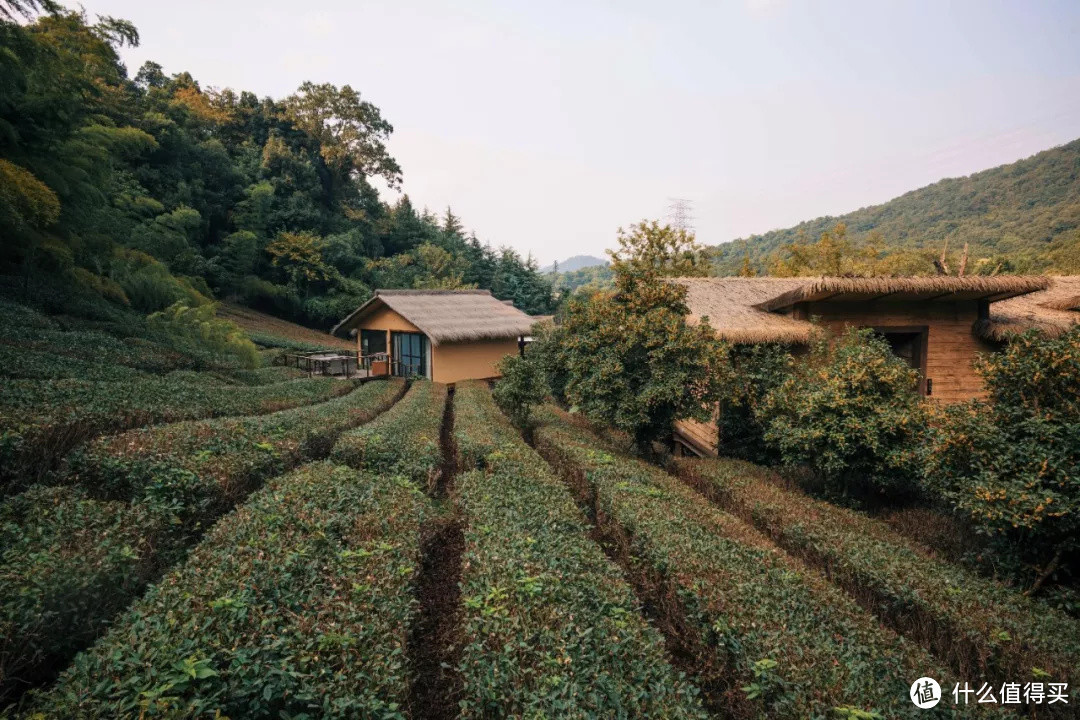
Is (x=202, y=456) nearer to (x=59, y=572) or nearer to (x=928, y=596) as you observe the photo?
(x=59, y=572)

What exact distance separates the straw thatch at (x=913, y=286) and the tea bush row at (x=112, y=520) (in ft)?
38.8

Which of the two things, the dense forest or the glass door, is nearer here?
the dense forest

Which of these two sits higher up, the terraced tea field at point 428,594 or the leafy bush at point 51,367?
the leafy bush at point 51,367

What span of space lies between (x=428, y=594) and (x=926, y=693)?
16.4 feet

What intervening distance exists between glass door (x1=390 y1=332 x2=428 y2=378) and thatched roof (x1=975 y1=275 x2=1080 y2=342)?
19.4m

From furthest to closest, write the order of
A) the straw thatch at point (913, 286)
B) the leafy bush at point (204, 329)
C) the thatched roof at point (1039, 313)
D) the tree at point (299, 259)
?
the tree at point (299, 259)
the leafy bush at point (204, 329)
the thatched roof at point (1039, 313)
the straw thatch at point (913, 286)

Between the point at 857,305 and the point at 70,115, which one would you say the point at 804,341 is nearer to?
the point at 857,305

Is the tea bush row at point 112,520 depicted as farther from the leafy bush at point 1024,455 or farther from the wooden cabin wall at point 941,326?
the wooden cabin wall at point 941,326

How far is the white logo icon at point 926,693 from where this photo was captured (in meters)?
3.87

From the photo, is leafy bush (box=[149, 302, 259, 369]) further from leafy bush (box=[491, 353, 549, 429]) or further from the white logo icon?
the white logo icon

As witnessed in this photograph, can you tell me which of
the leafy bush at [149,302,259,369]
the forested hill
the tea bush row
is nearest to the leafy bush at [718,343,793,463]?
the tea bush row

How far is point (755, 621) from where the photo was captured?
456 centimetres

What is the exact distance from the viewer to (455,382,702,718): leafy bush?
11.6 feet

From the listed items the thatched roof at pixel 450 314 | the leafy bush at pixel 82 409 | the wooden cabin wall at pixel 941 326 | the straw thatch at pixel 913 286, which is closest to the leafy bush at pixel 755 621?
the straw thatch at pixel 913 286
